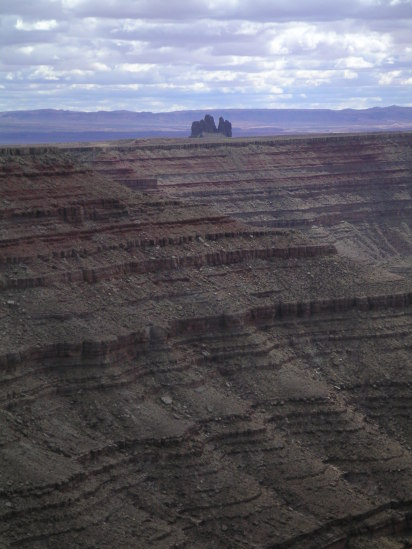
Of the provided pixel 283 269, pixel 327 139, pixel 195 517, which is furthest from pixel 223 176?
pixel 195 517

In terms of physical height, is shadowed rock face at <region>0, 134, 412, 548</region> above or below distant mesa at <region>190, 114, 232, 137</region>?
below

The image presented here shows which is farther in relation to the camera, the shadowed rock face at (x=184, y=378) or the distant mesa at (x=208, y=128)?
the distant mesa at (x=208, y=128)

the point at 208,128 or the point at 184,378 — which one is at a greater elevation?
the point at 208,128

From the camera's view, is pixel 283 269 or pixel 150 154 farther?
pixel 150 154

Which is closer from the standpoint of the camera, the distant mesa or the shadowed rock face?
the shadowed rock face

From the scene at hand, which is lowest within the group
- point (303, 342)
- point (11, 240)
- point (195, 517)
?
point (195, 517)

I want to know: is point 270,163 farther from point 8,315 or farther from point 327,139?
point 8,315

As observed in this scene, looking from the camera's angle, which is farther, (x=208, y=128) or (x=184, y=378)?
(x=208, y=128)

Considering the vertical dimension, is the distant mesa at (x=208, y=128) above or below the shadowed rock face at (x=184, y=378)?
above
